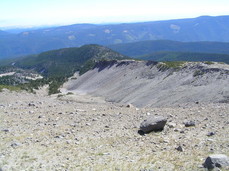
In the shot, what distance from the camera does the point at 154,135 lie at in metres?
20.9

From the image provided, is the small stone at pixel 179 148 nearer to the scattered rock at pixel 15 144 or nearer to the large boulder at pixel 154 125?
the large boulder at pixel 154 125

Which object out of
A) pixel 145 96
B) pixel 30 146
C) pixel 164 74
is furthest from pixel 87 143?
pixel 164 74

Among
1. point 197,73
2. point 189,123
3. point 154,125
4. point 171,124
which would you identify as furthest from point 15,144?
point 197,73

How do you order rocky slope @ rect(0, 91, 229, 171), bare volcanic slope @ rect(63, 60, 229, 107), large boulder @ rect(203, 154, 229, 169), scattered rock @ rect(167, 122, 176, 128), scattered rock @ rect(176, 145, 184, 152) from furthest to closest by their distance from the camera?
bare volcanic slope @ rect(63, 60, 229, 107), scattered rock @ rect(167, 122, 176, 128), scattered rock @ rect(176, 145, 184, 152), rocky slope @ rect(0, 91, 229, 171), large boulder @ rect(203, 154, 229, 169)

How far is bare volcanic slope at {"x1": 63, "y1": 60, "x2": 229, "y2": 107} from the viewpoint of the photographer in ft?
161

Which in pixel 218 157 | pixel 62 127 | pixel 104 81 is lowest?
pixel 104 81

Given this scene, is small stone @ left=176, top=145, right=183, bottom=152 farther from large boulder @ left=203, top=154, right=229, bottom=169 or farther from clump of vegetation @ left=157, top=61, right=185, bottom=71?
clump of vegetation @ left=157, top=61, right=185, bottom=71

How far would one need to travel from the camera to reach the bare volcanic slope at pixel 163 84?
49.2m

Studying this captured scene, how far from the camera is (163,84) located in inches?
2581

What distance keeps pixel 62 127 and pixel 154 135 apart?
9.47 metres

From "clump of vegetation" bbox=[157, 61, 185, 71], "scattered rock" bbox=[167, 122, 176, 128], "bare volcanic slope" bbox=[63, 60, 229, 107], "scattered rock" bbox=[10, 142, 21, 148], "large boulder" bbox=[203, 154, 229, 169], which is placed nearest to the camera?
"large boulder" bbox=[203, 154, 229, 169]

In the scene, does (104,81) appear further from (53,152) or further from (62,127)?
(53,152)

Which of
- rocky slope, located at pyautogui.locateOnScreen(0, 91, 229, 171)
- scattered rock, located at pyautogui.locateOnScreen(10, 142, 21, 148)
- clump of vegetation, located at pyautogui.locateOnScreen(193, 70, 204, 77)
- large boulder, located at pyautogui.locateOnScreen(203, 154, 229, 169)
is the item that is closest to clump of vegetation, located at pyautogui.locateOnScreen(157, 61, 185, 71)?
clump of vegetation, located at pyautogui.locateOnScreen(193, 70, 204, 77)

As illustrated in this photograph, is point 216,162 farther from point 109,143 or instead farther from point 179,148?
point 109,143
